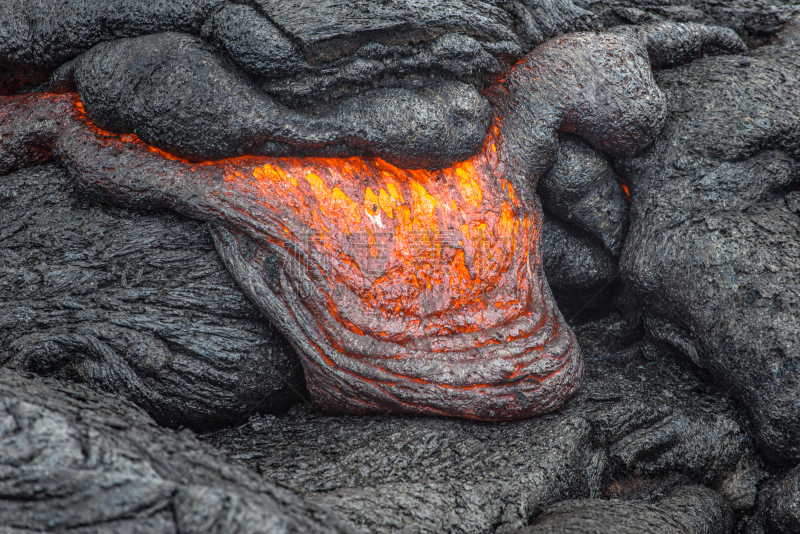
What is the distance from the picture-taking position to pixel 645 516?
8.35 ft

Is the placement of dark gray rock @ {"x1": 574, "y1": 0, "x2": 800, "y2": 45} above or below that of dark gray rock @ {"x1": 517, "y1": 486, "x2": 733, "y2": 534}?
above

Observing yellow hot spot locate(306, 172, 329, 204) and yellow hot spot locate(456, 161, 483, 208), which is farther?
yellow hot spot locate(456, 161, 483, 208)

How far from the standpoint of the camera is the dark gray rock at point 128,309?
2631 mm

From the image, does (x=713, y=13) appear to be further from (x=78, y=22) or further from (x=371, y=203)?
(x=78, y=22)

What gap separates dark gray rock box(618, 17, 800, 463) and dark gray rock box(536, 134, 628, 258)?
0.11m

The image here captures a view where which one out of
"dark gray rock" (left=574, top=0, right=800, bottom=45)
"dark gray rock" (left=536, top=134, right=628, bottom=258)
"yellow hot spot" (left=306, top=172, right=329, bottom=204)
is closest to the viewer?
"yellow hot spot" (left=306, top=172, right=329, bottom=204)

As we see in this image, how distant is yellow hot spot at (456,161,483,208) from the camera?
10.2 feet

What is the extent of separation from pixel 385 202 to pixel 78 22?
5.64 feet

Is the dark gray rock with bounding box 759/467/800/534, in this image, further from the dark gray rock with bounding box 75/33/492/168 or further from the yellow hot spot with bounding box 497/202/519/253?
the dark gray rock with bounding box 75/33/492/168

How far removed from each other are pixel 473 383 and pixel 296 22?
6.34 ft

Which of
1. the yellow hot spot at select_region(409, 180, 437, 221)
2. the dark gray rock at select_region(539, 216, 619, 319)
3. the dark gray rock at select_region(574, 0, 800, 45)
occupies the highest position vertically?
the dark gray rock at select_region(574, 0, 800, 45)

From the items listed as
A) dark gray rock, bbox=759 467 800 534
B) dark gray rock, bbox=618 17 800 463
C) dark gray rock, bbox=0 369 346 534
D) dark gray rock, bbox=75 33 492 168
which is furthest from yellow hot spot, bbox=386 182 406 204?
dark gray rock, bbox=759 467 800 534

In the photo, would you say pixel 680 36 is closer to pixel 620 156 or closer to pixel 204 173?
pixel 620 156

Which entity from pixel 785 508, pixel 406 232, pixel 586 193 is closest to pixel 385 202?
pixel 406 232
